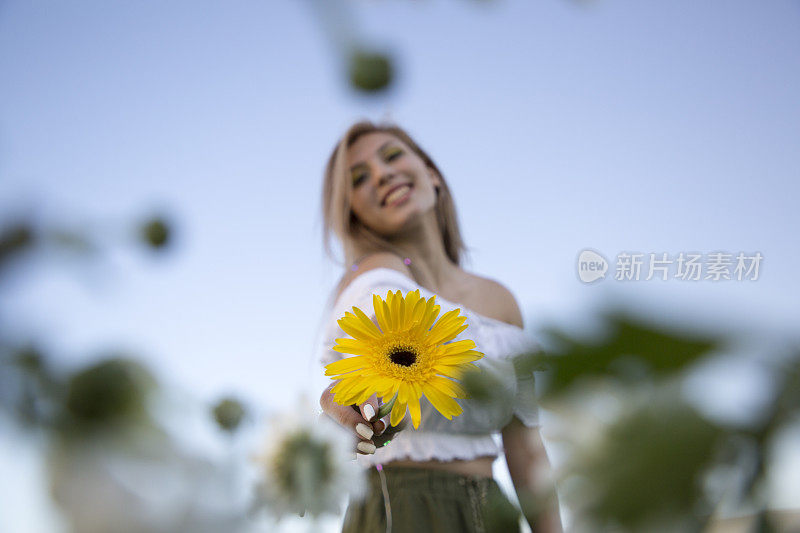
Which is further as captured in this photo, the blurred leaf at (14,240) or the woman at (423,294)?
the woman at (423,294)

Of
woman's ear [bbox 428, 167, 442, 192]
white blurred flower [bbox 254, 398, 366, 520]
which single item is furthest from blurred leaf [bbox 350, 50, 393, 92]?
woman's ear [bbox 428, 167, 442, 192]

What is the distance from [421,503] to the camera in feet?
2.37

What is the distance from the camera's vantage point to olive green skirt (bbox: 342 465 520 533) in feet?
2.33

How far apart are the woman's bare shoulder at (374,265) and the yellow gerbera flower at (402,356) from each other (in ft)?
1.42

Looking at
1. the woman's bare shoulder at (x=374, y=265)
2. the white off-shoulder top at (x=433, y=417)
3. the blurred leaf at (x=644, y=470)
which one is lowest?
the blurred leaf at (x=644, y=470)

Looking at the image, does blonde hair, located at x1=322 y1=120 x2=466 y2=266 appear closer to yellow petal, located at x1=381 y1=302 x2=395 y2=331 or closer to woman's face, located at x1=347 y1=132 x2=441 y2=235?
woman's face, located at x1=347 y1=132 x2=441 y2=235

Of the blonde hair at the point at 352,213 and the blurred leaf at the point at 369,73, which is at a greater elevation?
the blonde hair at the point at 352,213

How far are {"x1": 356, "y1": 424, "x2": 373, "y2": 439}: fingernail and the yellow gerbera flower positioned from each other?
0.01 m

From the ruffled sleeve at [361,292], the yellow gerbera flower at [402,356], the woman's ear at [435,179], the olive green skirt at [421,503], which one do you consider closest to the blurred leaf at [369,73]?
the yellow gerbera flower at [402,356]

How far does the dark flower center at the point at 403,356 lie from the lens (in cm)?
36

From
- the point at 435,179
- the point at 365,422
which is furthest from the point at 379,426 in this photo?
the point at 435,179

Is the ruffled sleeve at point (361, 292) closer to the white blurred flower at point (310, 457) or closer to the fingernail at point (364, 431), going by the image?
the white blurred flower at point (310, 457)

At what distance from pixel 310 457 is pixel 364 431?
220 mm

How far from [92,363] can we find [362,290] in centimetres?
61
